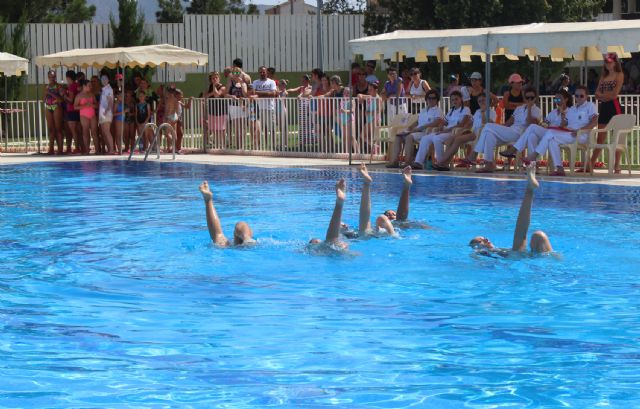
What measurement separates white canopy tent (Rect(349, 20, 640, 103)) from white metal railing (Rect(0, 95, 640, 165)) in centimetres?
119

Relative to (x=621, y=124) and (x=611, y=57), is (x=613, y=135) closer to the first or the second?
(x=621, y=124)

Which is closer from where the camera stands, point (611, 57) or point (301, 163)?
point (611, 57)

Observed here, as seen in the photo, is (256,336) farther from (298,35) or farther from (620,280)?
(298,35)

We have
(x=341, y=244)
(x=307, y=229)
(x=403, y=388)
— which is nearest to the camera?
(x=403, y=388)

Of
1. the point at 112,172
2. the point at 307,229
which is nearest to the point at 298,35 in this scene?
the point at 112,172

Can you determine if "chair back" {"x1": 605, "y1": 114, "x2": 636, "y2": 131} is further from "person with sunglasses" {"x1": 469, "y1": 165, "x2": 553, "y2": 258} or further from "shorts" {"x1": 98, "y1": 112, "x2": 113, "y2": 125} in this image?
"shorts" {"x1": 98, "y1": 112, "x2": 113, "y2": 125}

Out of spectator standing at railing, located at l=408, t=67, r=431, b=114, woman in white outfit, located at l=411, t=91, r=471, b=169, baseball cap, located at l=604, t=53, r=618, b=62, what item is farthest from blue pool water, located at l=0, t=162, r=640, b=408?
spectator standing at railing, located at l=408, t=67, r=431, b=114

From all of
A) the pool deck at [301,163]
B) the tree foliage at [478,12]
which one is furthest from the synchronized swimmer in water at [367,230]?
the tree foliage at [478,12]

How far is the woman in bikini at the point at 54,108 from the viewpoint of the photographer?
26641 millimetres

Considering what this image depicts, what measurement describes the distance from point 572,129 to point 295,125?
7.99m

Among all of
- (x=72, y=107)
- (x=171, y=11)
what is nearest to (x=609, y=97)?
(x=72, y=107)

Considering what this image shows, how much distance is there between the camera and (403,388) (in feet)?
21.5

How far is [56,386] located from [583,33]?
13.5 meters

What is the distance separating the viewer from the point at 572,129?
59.6 ft
